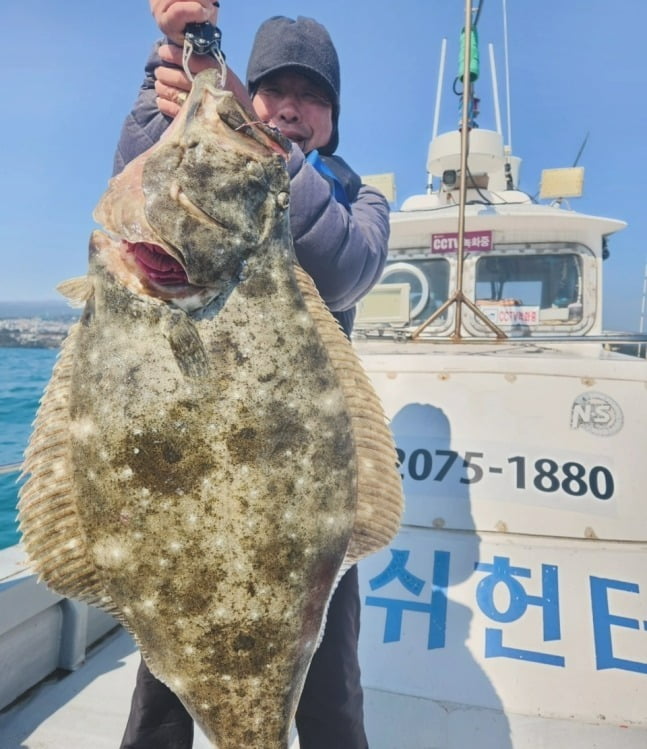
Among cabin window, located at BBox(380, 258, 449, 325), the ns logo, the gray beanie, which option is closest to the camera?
the gray beanie

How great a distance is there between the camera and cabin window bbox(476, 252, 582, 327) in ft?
21.8

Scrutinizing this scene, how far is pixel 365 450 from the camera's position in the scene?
1363mm

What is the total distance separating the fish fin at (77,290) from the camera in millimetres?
1297

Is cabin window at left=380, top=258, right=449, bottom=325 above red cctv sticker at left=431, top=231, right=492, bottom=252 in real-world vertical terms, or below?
below

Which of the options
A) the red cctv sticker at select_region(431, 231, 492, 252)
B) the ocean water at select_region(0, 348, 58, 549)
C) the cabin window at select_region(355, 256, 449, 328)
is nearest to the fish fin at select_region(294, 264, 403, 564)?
the ocean water at select_region(0, 348, 58, 549)

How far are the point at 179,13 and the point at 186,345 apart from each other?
2.52 ft

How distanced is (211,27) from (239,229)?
495 millimetres

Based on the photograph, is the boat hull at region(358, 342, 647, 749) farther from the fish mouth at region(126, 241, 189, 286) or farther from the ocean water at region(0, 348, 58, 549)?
the fish mouth at region(126, 241, 189, 286)

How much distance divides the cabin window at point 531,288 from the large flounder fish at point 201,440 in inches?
229

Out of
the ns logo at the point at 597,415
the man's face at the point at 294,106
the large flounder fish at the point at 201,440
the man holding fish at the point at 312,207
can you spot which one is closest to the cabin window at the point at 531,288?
the ns logo at the point at 597,415

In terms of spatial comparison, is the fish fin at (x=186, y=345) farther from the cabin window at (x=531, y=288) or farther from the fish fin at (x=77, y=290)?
the cabin window at (x=531, y=288)

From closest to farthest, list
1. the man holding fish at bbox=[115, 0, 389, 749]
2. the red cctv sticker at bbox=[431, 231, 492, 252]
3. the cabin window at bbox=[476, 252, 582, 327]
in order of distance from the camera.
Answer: the man holding fish at bbox=[115, 0, 389, 749] → the cabin window at bbox=[476, 252, 582, 327] → the red cctv sticker at bbox=[431, 231, 492, 252]

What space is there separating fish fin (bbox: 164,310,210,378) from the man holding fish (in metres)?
0.40

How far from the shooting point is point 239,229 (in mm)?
1261
